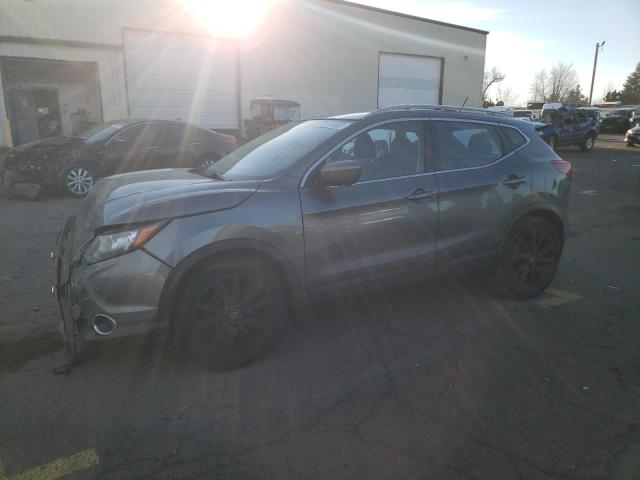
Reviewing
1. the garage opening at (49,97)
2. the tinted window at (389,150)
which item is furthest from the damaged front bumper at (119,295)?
the garage opening at (49,97)

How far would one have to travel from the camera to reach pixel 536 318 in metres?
4.19

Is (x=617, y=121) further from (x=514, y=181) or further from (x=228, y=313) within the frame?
(x=228, y=313)

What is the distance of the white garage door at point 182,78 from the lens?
1897 cm

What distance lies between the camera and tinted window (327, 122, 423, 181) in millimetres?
3707

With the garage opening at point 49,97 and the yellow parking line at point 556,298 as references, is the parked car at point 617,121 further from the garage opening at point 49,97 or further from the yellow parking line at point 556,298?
the yellow parking line at point 556,298

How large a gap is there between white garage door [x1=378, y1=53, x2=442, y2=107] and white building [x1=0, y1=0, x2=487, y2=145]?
7 cm

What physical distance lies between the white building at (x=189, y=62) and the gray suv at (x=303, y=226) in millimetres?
15794

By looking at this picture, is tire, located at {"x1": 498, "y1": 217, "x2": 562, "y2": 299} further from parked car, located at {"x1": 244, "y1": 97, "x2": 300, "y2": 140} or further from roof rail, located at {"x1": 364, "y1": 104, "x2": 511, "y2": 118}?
parked car, located at {"x1": 244, "y1": 97, "x2": 300, "y2": 140}

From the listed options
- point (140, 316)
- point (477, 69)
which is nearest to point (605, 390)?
Result: point (140, 316)

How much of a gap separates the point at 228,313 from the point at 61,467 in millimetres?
1227

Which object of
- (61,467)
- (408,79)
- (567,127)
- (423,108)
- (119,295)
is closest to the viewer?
(61,467)

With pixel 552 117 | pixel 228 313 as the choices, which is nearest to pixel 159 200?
pixel 228 313

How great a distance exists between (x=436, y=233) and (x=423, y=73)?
27191mm

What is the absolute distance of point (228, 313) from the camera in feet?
10.4
